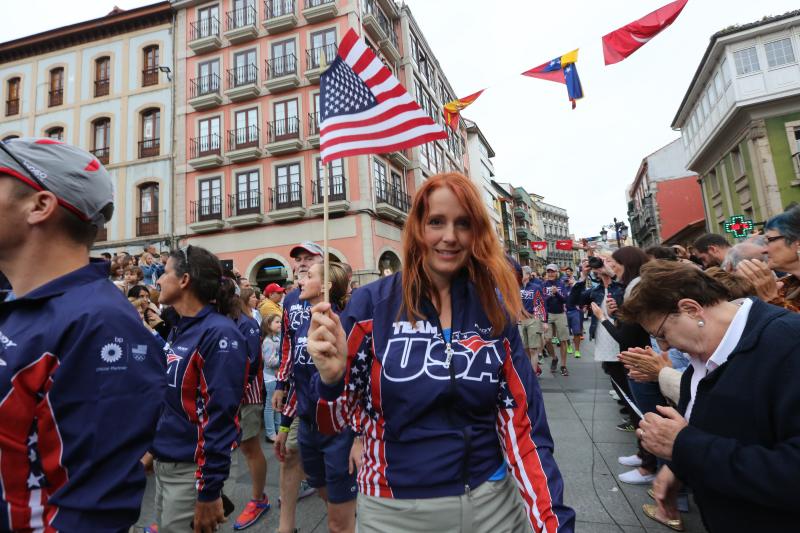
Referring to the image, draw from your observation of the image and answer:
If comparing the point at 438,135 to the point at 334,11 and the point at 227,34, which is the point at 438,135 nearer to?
the point at 334,11

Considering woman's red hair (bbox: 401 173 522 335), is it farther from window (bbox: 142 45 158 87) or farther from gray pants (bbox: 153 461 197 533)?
window (bbox: 142 45 158 87)

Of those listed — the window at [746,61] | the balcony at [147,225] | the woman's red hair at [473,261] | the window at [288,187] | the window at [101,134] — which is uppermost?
the window at [746,61]

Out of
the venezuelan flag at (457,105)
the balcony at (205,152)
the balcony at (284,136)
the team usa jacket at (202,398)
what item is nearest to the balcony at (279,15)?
the balcony at (284,136)

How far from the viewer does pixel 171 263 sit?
9.15ft

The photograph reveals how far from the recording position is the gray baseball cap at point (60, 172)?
1.28 metres

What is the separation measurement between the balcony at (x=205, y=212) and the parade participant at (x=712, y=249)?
1824 cm

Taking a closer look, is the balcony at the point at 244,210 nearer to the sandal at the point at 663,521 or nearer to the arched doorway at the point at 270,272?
the arched doorway at the point at 270,272

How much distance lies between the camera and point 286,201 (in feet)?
61.3

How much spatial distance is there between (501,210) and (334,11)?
37.7m

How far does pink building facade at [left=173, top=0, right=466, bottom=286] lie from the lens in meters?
18.1

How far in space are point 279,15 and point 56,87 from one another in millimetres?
12302

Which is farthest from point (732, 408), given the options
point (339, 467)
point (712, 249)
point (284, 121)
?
point (284, 121)

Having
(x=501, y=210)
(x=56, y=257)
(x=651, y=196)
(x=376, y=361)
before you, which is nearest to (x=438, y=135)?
(x=376, y=361)

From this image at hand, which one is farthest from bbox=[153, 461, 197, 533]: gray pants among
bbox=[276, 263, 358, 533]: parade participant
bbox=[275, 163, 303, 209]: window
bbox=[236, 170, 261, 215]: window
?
bbox=[236, 170, 261, 215]: window
